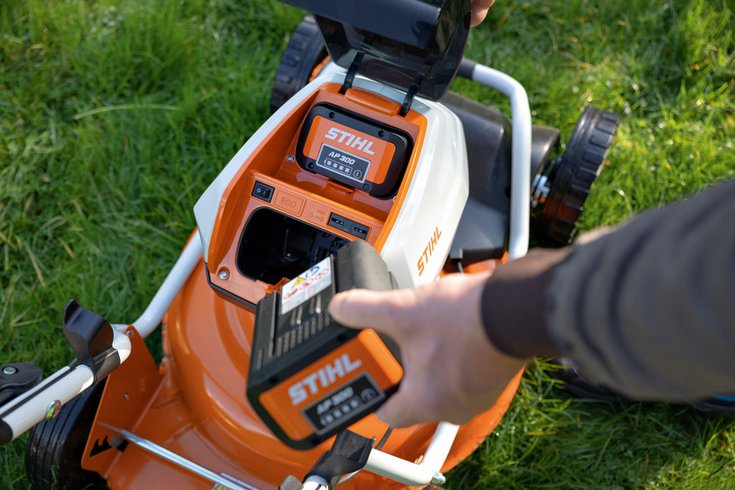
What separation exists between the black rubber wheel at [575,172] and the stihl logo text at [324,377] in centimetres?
106

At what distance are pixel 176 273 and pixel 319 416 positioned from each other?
73 cm

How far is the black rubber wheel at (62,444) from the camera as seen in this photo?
1.52 metres

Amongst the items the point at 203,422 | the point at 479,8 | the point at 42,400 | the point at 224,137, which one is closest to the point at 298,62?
the point at 224,137

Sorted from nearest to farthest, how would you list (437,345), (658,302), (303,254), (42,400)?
1. (658,302)
2. (437,345)
3. (42,400)
4. (303,254)

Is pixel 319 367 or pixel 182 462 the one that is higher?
pixel 319 367

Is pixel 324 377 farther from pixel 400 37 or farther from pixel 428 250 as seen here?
pixel 400 37

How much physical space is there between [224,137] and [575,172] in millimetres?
A: 996

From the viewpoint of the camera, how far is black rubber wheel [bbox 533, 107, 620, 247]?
1877 mm

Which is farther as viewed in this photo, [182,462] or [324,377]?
[182,462]

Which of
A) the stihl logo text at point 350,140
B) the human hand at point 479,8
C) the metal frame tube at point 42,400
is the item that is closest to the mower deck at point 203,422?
the metal frame tube at point 42,400

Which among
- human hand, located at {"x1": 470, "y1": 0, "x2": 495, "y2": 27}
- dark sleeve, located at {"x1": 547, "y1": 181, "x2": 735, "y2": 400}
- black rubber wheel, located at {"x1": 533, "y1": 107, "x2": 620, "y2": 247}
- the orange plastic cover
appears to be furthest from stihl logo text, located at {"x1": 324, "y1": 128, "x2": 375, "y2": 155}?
dark sleeve, located at {"x1": 547, "y1": 181, "x2": 735, "y2": 400}

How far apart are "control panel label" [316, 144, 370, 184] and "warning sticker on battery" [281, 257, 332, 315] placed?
Result: 39cm

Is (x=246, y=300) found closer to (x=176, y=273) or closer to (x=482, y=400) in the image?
(x=176, y=273)

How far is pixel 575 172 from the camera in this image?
188 centimetres
